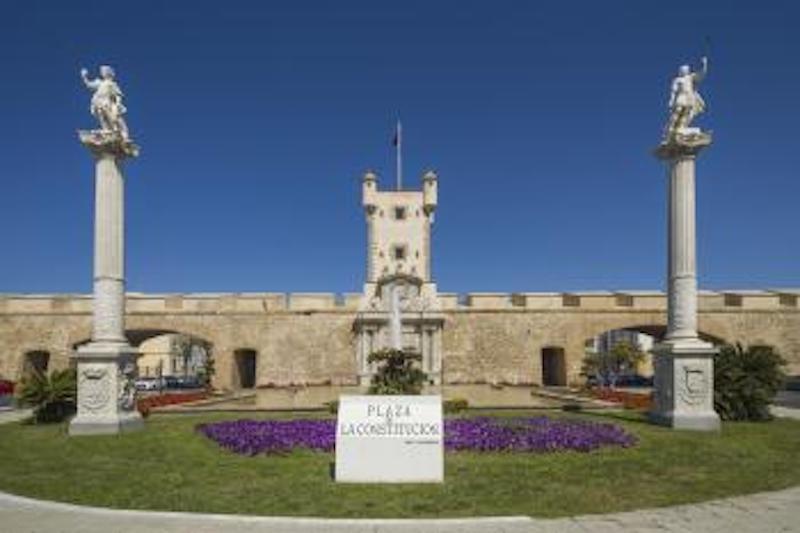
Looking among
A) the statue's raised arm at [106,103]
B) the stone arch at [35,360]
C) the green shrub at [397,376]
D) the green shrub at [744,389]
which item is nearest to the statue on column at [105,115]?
the statue's raised arm at [106,103]

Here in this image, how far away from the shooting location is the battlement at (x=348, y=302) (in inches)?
1578

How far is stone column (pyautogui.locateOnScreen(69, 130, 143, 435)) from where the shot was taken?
1495cm

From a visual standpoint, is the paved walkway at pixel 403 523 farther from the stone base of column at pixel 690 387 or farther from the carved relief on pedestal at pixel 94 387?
the carved relief on pedestal at pixel 94 387

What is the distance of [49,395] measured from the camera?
17.8 meters

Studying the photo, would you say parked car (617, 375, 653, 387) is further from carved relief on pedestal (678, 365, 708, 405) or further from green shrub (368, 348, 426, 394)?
carved relief on pedestal (678, 365, 708, 405)

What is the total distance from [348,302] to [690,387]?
87.7 feet

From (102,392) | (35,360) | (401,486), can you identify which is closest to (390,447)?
(401,486)

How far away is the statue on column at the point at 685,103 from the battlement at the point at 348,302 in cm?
2482

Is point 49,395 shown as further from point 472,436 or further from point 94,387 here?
point 472,436

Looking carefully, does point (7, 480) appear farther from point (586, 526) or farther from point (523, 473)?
point (586, 526)

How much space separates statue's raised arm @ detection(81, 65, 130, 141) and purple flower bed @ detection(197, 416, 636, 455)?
6.56 m

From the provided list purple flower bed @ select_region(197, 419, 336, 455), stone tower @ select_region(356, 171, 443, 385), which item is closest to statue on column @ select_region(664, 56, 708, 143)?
purple flower bed @ select_region(197, 419, 336, 455)

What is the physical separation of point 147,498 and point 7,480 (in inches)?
102

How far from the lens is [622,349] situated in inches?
2454
